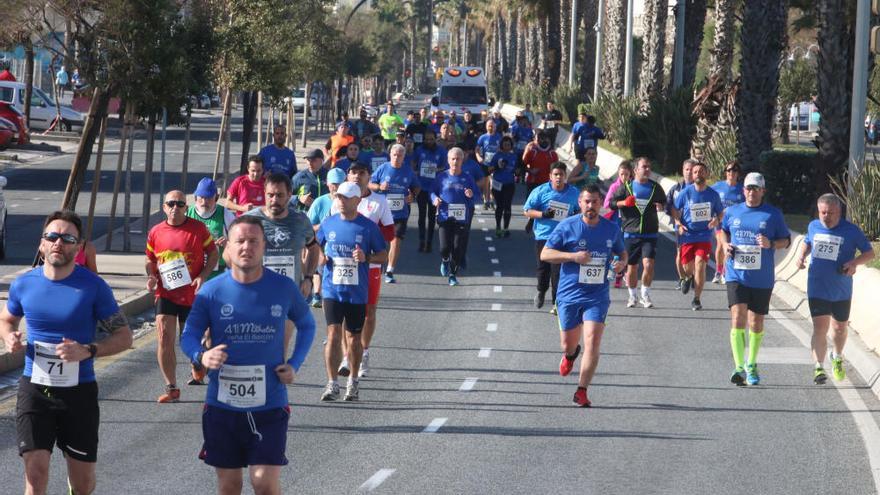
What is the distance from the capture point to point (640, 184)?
1905cm

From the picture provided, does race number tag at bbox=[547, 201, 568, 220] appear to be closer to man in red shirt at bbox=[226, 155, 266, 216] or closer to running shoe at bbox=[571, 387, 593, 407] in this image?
man in red shirt at bbox=[226, 155, 266, 216]

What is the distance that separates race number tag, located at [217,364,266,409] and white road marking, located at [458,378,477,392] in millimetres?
6119

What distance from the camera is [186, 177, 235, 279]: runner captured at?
13.4 meters

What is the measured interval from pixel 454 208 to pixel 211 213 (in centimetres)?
803

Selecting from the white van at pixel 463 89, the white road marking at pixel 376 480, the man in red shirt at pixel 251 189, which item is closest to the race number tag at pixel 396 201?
the man in red shirt at pixel 251 189

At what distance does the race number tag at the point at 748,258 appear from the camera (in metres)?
14.0

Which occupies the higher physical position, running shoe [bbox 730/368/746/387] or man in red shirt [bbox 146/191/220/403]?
man in red shirt [bbox 146/191/220/403]

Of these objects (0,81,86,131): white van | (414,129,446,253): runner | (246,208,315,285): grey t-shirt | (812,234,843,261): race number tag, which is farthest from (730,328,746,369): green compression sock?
(0,81,86,131): white van

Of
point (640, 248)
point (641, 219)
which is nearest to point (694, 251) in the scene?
point (640, 248)

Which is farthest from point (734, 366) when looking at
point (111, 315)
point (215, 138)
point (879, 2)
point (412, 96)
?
point (412, 96)

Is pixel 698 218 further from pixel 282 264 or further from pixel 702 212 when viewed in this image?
pixel 282 264

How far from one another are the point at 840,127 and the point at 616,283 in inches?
286

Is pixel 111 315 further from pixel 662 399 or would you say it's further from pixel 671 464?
pixel 662 399

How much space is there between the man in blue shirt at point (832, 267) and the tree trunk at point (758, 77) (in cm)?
1700
